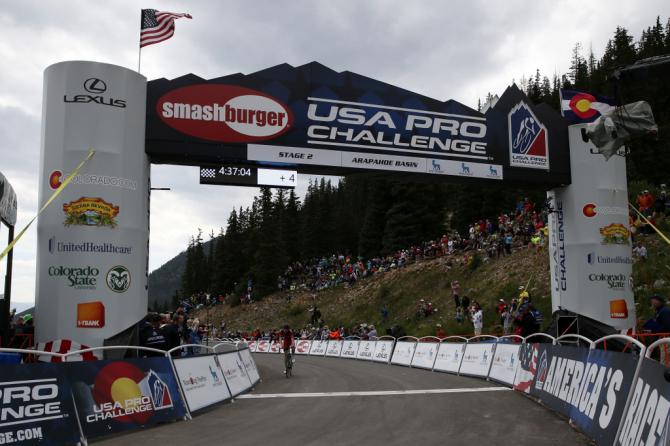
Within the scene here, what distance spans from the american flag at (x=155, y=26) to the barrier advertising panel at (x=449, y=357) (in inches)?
480

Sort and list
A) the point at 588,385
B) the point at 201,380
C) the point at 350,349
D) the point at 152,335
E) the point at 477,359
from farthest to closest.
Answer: the point at 350,349, the point at 477,359, the point at 152,335, the point at 201,380, the point at 588,385

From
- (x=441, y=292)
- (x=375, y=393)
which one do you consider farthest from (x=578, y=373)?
(x=441, y=292)

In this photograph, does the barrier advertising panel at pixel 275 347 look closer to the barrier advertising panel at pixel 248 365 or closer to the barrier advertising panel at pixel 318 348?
the barrier advertising panel at pixel 318 348

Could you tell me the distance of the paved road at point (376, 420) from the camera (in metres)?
7.87

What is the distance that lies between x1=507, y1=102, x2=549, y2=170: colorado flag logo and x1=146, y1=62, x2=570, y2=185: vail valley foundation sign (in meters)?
0.03

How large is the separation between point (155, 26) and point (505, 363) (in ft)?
41.9

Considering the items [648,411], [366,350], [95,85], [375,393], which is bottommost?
[366,350]

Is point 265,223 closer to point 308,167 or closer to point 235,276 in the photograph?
point 235,276

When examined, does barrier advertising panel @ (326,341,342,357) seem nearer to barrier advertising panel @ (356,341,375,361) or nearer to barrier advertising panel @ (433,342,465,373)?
barrier advertising panel @ (356,341,375,361)

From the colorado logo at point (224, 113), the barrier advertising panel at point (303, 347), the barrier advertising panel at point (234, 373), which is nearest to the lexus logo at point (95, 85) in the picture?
the colorado logo at point (224, 113)

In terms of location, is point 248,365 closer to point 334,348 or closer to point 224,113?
point 224,113

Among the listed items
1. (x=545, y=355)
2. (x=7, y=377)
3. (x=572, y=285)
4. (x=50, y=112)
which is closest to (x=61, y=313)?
(x=50, y=112)

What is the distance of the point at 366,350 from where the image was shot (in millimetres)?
26406

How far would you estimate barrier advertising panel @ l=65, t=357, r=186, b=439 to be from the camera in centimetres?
829
